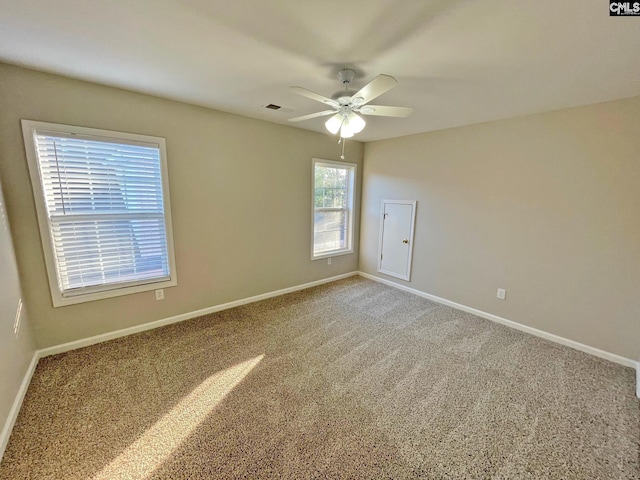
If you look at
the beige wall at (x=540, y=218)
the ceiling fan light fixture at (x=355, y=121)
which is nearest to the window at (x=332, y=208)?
the beige wall at (x=540, y=218)

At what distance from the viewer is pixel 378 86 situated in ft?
5.04

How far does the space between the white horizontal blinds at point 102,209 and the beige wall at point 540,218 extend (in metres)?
3.35

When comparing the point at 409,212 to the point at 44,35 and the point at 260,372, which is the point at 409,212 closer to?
the point at 260,372

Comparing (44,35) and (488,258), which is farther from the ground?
(44,35)

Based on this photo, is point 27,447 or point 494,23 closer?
point 494,23

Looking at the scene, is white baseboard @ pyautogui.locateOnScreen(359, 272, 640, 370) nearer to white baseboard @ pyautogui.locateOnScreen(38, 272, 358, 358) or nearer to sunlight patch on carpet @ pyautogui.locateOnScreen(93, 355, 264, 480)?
white baseboard @ pyautogui.locateOnScreen(38, 272, 358, 358)

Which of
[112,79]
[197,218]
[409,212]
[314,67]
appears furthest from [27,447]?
[409,212]

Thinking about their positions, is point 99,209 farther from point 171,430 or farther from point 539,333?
point 539,333

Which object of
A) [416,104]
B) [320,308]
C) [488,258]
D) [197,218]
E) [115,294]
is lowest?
[320,308]

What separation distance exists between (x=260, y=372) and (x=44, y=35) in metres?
2.69

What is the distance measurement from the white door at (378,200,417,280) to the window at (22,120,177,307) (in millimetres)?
3048

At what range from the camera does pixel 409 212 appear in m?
3.86

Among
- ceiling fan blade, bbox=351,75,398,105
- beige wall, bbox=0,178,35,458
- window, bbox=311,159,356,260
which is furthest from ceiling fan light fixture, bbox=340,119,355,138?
beige wall, bbox=0,178,35,458
